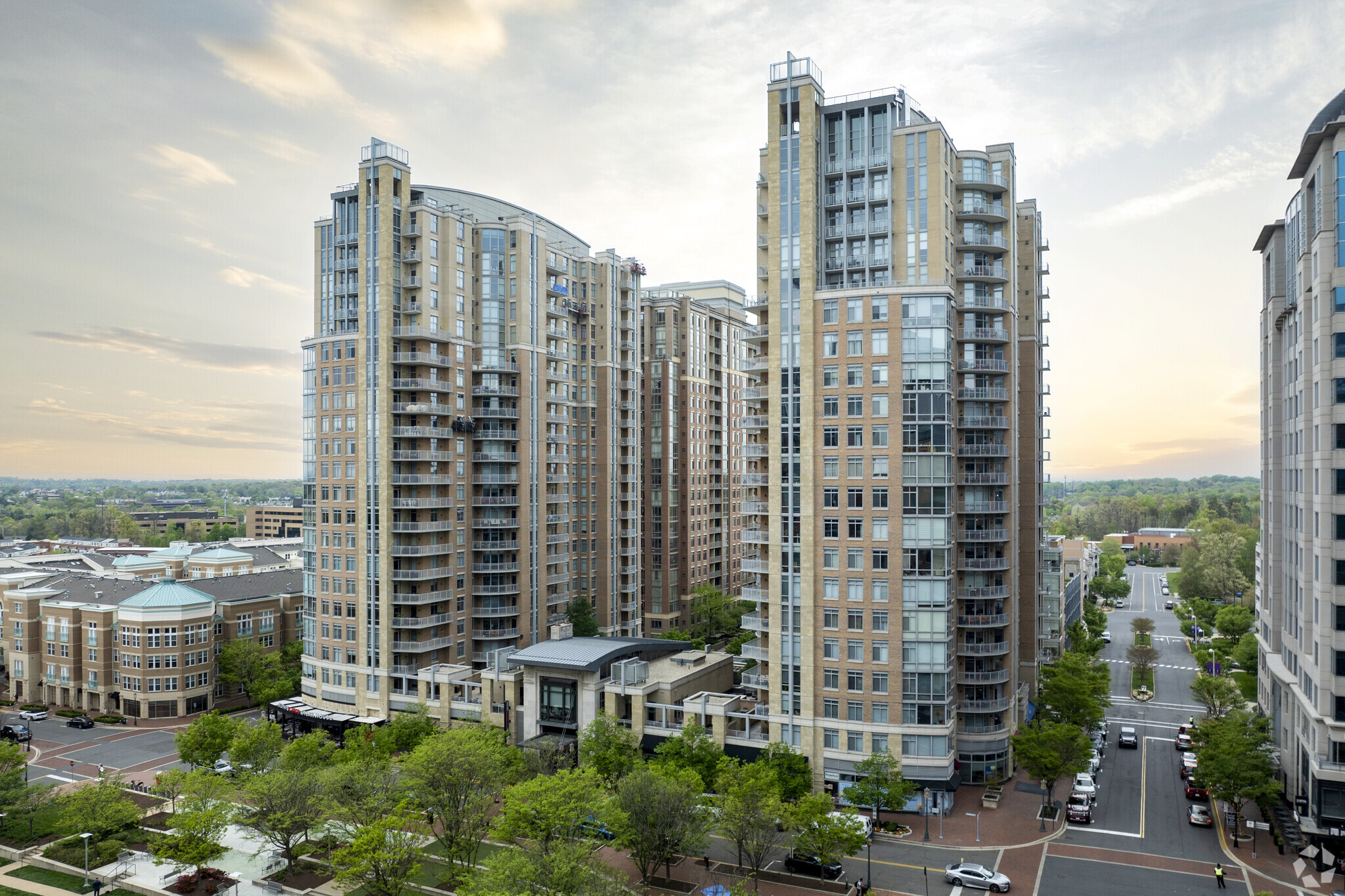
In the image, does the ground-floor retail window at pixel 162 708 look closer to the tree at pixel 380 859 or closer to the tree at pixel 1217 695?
the tree at pixel 380 859

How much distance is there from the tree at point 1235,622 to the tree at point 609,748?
9840 centimetres

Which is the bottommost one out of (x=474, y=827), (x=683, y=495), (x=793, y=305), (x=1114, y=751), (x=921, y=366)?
(x=1114, y=751)

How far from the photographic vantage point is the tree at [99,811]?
5612 cm

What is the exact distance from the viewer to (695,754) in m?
65.1

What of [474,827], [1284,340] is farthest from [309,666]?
[1284,340]

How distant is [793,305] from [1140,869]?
153 ft

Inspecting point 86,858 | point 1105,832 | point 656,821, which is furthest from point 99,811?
point 1105,832

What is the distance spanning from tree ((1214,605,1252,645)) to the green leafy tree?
370 feet

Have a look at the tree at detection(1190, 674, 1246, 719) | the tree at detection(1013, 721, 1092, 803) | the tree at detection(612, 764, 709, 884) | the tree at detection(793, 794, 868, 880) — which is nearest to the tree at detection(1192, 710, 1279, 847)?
the tree at detection(1013, 721, 1092, 803)

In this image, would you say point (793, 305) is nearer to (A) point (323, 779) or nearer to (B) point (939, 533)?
(B) point (939, 533)

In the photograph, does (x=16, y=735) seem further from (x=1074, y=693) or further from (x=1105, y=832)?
(x=1074, y=693)

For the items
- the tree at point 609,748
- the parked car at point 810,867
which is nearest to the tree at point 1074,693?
the parked car at point 810,867

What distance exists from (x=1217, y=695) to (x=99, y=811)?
9246cm

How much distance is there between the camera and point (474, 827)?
176ft
